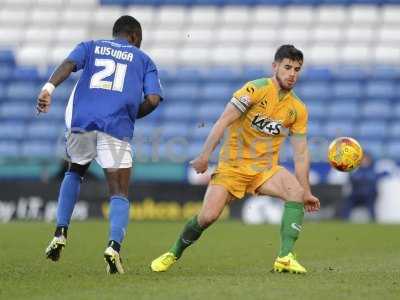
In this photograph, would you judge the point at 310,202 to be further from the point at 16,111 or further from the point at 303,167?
the point at 16,111

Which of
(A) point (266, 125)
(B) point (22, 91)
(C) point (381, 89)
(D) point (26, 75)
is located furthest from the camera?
(D) point (26, 75)

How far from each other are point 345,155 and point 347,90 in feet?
44.4

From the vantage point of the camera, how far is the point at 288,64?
23.1 ft

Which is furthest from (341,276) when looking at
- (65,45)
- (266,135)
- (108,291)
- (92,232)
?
(65,45)

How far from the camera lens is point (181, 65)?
903 inches

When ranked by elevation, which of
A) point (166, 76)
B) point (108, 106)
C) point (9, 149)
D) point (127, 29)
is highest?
point (127, 29)

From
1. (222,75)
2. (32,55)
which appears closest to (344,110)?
(222,75)

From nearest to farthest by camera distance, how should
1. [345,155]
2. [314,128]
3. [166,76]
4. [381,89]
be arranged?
[345,155]
[314,128]
[381,89]
[166,76]

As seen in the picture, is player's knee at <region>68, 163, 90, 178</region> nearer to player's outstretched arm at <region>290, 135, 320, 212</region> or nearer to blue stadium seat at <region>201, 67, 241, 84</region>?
player's outstretched arm at <region>290, 135, 320, 212</region>

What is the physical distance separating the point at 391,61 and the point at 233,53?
3.51m

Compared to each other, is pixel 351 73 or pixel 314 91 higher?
pixel 351 73

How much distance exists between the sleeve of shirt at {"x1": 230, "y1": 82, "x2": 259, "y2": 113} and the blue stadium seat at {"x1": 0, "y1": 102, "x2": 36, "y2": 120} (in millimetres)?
15243

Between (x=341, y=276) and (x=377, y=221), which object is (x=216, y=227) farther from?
(x=341, y=276)

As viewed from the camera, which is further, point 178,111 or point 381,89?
point 178,111
